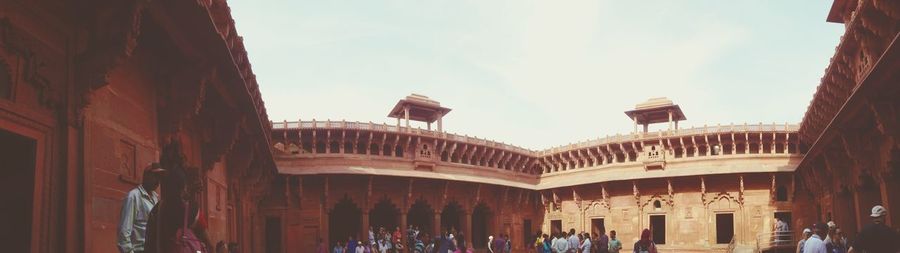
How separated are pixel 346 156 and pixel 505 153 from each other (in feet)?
28.3

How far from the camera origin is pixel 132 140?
23.1 feet

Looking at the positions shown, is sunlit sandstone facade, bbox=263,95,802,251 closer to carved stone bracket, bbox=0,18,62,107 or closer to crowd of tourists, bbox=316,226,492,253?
crowd of tourists, bbox=316,226,492,253

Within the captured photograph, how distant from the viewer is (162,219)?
167 inches

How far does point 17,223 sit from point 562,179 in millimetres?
31157

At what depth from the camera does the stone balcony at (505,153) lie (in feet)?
95.1

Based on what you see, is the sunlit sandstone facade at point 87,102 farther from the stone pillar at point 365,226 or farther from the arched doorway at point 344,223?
the arched doorway at point 344,223

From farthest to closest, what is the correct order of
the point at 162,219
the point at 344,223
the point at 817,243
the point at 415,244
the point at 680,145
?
the point at 344,223 → the point at 680,145 → the point at 415,244 → the point at 817,243 → the point at 162,219

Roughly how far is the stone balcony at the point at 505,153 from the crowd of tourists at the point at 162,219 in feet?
75.4

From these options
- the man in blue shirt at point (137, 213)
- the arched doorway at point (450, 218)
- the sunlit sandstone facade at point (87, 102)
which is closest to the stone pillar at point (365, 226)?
the arched doorway at point (450, 218)

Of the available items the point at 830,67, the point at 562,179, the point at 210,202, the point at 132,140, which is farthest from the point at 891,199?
the point at 562,179

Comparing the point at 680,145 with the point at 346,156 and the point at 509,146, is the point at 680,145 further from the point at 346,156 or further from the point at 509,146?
the point at 346,156

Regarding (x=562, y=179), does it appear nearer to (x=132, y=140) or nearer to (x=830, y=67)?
(x=830, y=67)

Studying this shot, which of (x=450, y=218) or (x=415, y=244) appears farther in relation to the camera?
(x=450, y=218)

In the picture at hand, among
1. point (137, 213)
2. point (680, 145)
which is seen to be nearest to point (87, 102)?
point (137, 213)
